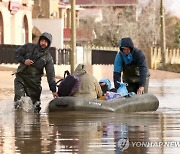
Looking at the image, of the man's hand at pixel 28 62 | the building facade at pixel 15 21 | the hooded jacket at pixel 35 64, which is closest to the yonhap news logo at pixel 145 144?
the man's hand at pixel 28 62

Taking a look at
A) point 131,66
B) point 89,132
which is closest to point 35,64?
point 131,66

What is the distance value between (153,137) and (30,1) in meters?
49.3

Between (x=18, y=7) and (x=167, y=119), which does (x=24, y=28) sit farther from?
(x=167, y=119)

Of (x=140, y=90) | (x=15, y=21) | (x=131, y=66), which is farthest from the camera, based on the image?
(x=15, y=21)

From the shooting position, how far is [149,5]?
104 metres

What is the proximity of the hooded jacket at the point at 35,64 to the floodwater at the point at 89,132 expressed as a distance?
25.8 inches

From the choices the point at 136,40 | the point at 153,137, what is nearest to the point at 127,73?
the point at 153,137

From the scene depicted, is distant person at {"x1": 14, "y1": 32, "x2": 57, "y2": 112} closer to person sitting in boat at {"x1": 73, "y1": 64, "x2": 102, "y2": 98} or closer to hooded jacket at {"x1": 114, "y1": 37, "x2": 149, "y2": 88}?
person sitting in boat at {"x1": 73, "y1": 64, "x2": 102, "y2": 98}

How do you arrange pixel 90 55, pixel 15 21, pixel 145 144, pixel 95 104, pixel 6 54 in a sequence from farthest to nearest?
pixel 90 55
pixel 15 21
pixel 6 54
pixel 95 104
pixel 145 144

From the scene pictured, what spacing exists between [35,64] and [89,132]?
503 centimetres

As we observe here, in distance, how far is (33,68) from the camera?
17.5 m

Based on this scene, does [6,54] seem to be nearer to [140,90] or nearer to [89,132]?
[140,90]

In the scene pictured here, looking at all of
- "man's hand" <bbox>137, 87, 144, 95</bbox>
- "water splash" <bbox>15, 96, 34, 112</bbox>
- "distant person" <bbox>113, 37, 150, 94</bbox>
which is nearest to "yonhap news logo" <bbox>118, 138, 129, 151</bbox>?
"water splash" <bbox>15, 96, 34, 112</bbox>

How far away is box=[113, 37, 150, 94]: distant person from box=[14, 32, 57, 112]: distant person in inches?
65.7
